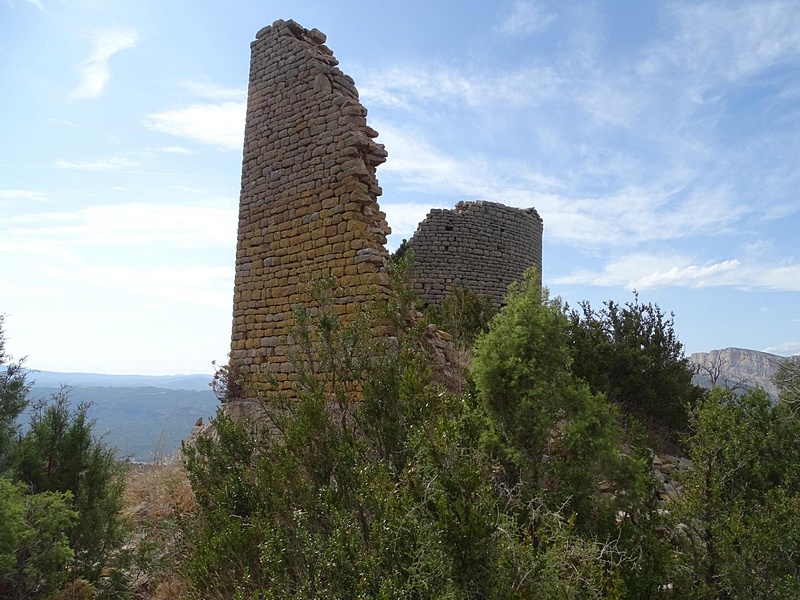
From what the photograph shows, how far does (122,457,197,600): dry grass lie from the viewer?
4648mm

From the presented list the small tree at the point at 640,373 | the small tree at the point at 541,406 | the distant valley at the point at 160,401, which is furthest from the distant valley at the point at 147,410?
the small tree at the point at 640,373

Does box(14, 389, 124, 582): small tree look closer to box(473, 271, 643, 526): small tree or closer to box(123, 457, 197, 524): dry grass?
box(123, 457, 197, 524): dry grass

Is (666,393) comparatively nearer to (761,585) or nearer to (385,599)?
(761,585)

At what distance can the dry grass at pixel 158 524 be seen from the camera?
4.65m

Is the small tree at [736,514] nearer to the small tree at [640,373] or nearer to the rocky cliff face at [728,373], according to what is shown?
the rocky cliff face at [728,373]

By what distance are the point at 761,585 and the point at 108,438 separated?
6953 millimetres

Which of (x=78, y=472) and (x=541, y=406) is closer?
(x=541, y=406)

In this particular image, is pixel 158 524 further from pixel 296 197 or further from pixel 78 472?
pixel 296 197

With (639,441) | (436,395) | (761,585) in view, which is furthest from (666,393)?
(436,395)

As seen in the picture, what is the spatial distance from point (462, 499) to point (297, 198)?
510cm

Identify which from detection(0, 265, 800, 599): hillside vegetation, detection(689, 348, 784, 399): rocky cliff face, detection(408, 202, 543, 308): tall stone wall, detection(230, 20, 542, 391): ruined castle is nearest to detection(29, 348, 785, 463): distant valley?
detection(689, 348, 784, 399): rocky cliff face

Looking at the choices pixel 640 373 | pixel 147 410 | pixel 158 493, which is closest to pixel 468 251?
pixel 640 373

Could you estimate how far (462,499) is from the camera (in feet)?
7.80

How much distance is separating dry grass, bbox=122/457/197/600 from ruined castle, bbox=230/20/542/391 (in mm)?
1632
